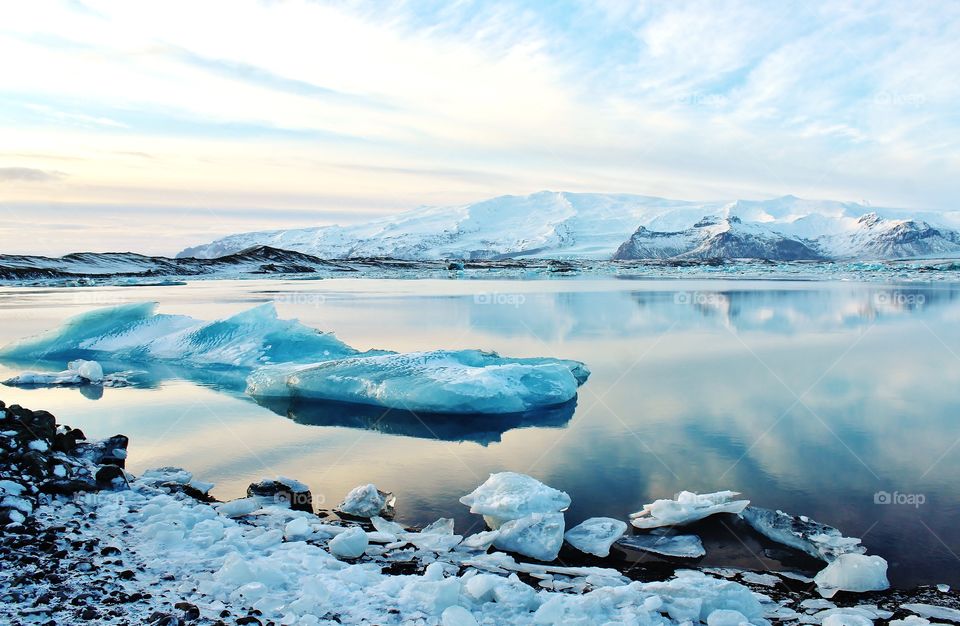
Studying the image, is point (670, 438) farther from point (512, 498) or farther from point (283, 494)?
point (283, 494)

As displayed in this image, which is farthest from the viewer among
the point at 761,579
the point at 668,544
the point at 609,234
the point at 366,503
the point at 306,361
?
the point at 609,234

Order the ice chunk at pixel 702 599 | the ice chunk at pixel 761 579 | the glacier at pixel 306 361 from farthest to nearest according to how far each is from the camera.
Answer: the glacier at pixel 306 361 < the ice chunk at pixel 761 579 < the ice chunk at pixel 702 599

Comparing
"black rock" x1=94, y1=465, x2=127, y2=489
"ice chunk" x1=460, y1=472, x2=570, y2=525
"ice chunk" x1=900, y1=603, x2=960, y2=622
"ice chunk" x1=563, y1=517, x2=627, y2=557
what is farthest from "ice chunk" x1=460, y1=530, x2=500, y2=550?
"black rock" x1=94, y1=465, x2=127, y2=489

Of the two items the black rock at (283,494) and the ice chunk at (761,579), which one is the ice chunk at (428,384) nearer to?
the black rock at (283,494)

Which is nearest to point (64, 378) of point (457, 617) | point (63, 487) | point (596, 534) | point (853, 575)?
point (63, 487)

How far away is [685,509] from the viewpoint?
157 inches

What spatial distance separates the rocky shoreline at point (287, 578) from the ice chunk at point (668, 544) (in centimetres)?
21

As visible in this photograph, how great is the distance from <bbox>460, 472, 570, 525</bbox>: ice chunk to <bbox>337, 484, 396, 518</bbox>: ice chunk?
0.50 meters

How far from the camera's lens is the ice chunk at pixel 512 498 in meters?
3.97

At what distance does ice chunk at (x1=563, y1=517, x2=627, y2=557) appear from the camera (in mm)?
3633

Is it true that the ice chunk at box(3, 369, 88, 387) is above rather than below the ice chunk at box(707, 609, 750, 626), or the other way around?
below

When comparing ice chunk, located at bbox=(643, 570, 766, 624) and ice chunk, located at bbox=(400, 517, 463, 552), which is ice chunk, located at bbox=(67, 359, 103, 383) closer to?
ice chunk, located at bbox=(400, 517, 463, 552)

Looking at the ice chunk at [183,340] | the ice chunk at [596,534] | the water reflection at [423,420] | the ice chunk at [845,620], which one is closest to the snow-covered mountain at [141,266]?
the ice chunk at [183,340]

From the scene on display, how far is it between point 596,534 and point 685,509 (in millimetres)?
636
